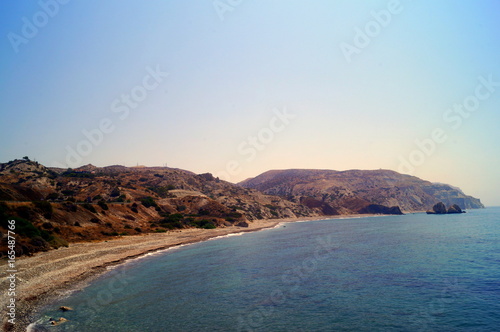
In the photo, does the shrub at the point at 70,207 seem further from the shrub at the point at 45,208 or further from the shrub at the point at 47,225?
the shrub at the point at 47,225

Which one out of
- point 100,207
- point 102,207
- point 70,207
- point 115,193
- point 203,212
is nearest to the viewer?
point 70,207

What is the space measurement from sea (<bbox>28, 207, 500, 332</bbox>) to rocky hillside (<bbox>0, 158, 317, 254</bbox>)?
1866 cm

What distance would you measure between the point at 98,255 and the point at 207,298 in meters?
24.1

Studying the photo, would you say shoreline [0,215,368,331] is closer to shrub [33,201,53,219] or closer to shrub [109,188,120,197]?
shrub [33,201,53,219]

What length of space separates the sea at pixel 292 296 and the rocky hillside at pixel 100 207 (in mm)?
18663

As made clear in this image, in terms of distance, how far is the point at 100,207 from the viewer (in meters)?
73.1

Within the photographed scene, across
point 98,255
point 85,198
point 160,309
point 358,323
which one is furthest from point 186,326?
point 85,198

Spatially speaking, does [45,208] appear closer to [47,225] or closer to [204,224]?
[47,225]

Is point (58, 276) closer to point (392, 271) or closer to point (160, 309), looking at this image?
point (160, 309)

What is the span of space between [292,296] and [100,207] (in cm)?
6203

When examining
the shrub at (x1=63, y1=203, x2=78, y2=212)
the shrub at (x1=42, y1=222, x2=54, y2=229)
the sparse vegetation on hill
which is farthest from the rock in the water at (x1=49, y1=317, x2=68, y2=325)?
the shrub at (x1=63, y1=203, x2=78, y2=212)

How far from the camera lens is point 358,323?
19062mm

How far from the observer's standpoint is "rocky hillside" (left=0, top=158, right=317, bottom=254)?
4922 centimetres

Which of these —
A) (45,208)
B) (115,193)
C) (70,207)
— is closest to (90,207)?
(70,207)
